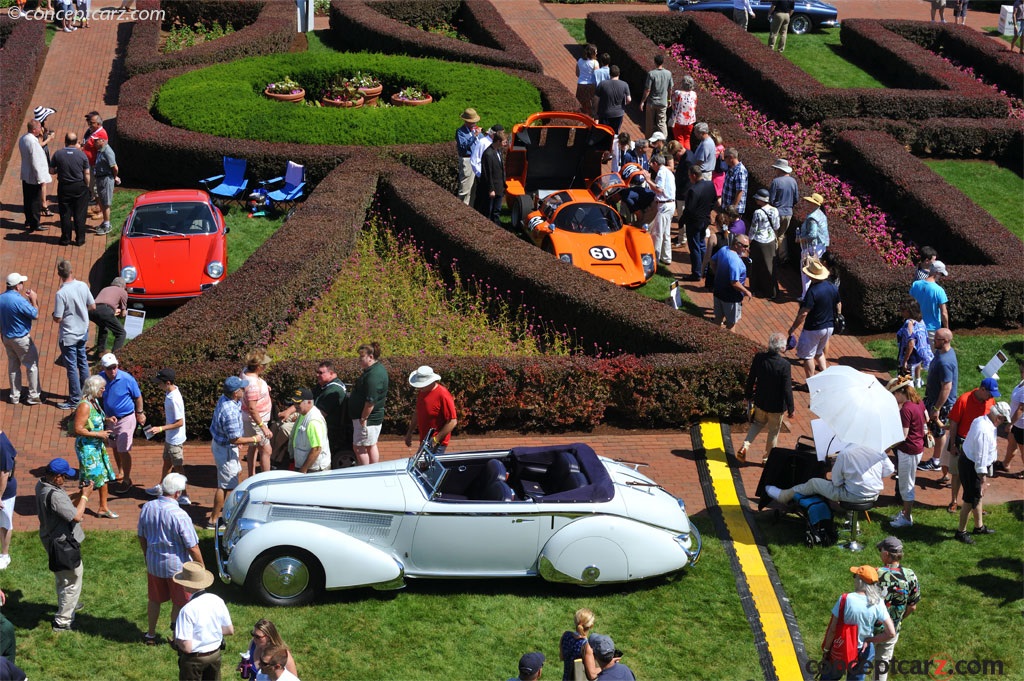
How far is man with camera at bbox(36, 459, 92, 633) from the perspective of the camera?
9.99 m

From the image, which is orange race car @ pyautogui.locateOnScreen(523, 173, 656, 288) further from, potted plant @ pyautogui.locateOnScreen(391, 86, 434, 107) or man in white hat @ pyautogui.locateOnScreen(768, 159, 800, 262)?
potted plant @ pyautogui.locateOnScreen(391, 86, 434, 107)

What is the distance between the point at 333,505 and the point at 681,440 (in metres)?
5.28

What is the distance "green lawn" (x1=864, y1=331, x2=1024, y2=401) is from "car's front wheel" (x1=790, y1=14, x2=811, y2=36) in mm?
18174

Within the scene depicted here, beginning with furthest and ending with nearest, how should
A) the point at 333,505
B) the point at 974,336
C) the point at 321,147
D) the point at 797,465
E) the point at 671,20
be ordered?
the point at 671,20 < the point at 321,147 < the point at 974,336 < the point at 797,465 < the point at 333,505

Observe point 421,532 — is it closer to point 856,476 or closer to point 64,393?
point 856,476

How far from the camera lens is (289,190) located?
21.0 m

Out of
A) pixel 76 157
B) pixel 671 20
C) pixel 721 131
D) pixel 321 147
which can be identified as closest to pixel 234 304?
pixel 76 157

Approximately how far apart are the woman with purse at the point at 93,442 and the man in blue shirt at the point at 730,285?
26.9 ft

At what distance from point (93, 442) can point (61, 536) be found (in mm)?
1918

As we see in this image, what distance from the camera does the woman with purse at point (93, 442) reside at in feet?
38.3

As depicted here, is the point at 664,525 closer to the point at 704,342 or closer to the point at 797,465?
the point at 797,465

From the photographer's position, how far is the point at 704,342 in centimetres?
1501

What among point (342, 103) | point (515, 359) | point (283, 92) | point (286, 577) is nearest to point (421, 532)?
point (286, 577)

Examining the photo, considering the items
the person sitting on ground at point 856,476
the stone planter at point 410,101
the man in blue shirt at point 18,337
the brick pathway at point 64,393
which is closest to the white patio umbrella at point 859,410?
the person sitting on ground at point 856,476
